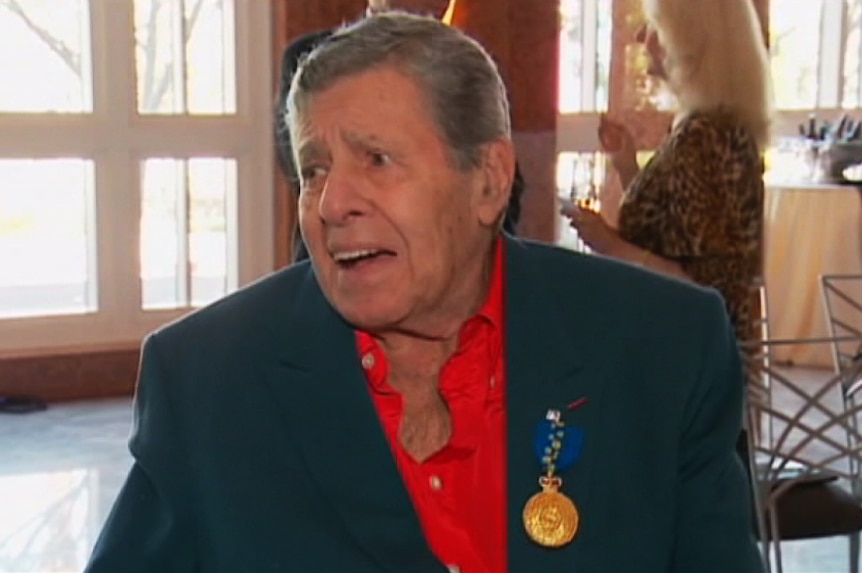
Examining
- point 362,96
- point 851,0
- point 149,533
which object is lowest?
point 149,533

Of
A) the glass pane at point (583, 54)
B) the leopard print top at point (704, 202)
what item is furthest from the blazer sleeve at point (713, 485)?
the glass pane at point (583, 54)

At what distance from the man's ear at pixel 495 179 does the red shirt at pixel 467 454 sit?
108 millimetres

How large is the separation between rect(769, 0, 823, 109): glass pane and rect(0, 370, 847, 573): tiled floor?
14.6 feet

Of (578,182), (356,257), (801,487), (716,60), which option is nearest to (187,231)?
(578,182)

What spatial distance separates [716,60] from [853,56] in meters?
5.52

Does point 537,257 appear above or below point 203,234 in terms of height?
above

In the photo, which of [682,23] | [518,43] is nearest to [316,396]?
[682,23]

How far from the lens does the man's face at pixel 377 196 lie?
1.40m

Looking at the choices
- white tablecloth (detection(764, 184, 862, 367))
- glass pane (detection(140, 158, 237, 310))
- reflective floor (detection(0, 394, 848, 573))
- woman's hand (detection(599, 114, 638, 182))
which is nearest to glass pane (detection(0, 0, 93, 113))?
glass pane (detection(140, 158, 237, 310))

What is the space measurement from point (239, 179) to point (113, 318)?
852 mm

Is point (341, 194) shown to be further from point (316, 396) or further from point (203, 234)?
point (203, 234)

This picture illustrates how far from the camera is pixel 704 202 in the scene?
313cm

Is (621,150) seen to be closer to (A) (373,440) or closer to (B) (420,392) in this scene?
(B) (420,392)

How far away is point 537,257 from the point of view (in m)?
1.62
